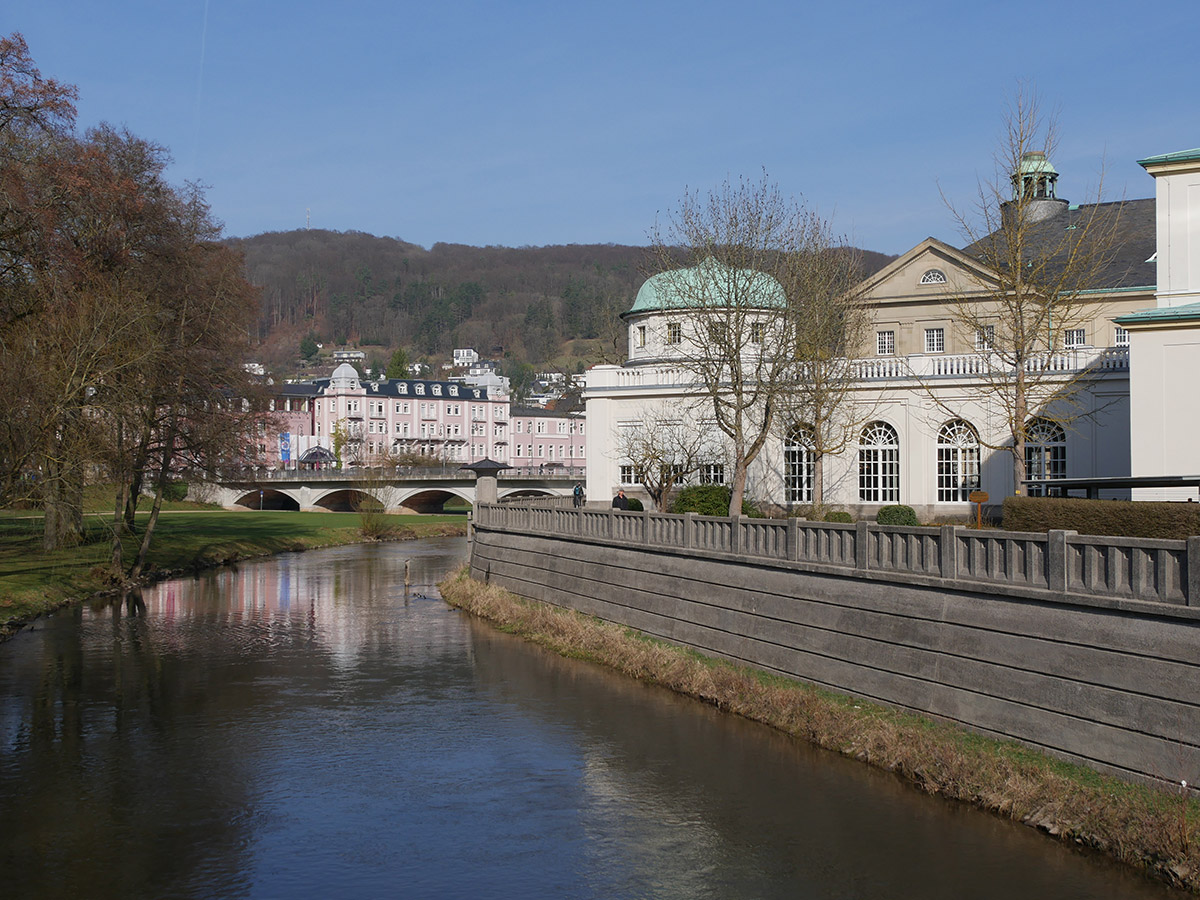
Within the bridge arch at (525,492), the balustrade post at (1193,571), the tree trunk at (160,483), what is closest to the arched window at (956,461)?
the balustrade post at (1193,571)

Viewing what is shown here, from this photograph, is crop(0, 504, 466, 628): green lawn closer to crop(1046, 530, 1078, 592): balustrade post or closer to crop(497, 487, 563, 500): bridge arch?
crop(497, 487, 563, 500): bridge arch

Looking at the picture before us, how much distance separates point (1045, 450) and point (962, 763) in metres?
25.0

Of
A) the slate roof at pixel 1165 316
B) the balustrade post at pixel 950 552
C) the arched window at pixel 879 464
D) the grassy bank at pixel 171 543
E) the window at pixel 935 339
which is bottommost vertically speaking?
the grassy bank at pixel 171 543

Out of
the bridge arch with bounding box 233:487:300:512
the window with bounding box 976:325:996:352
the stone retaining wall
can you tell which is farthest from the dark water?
the bridge arch with bounding box 233:487:300:512

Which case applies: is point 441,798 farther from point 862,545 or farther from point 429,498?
point 429,498

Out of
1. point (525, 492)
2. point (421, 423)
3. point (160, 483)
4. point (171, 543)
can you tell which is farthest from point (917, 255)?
point (421, 423)

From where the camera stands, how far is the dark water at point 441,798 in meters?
13.6

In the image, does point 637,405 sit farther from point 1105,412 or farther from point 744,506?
point 1105,412

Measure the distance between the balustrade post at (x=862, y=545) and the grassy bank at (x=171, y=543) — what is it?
22820 millimetres

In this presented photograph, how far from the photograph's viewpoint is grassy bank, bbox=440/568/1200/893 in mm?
12688

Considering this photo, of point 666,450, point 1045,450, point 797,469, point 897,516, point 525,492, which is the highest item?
point 666,450

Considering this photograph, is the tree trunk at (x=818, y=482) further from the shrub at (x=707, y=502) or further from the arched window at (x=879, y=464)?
the shrub at (x=707, y=502)

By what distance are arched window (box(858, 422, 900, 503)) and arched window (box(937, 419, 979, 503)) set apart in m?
1.55

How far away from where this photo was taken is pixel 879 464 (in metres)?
41.8
